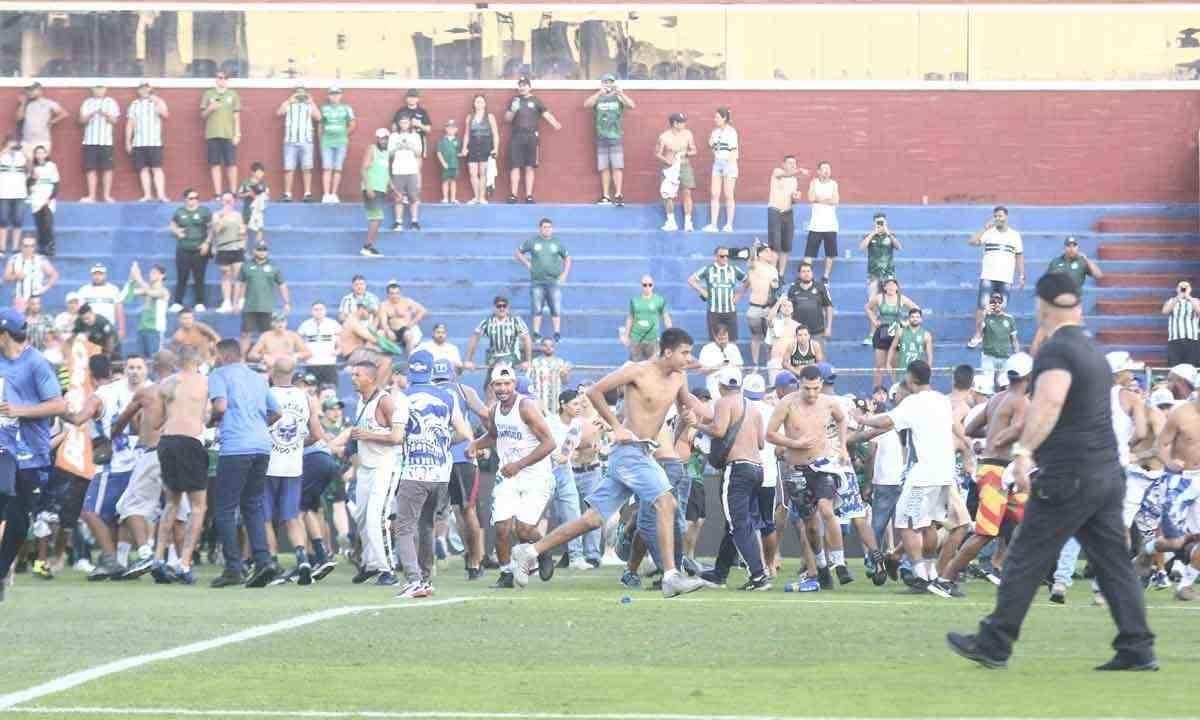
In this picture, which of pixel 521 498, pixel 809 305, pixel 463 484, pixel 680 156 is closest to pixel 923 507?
pixel 521 498

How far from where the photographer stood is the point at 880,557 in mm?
19203

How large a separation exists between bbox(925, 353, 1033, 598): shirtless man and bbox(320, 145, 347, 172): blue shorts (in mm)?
16828

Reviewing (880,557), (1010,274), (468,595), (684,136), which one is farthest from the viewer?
(684,136)

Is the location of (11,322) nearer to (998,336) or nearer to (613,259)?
(998,336)

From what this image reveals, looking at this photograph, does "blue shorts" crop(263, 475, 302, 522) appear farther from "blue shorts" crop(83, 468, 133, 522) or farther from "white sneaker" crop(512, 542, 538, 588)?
"white sneaker" crop(512, 542, 538, 588)

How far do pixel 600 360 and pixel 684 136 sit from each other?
4.23m

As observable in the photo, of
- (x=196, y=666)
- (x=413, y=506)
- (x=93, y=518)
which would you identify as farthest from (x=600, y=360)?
(x=196, y=666)

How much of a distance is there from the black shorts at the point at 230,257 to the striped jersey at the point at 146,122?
3485mm

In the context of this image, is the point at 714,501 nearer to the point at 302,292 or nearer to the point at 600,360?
the point at 600,360

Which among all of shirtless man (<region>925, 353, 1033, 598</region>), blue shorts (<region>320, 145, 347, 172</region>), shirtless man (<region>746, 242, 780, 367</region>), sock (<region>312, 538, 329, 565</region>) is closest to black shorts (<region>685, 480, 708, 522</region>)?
shirtless man (<region>925, 353, 1033, 598</region>)

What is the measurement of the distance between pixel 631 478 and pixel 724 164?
1625 cm

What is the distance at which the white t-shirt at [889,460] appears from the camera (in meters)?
19.8

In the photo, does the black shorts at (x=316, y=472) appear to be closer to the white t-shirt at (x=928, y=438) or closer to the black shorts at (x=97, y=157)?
the white t-shirt at (x=928, y=438)

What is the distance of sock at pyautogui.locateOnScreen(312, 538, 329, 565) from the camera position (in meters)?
19.4
